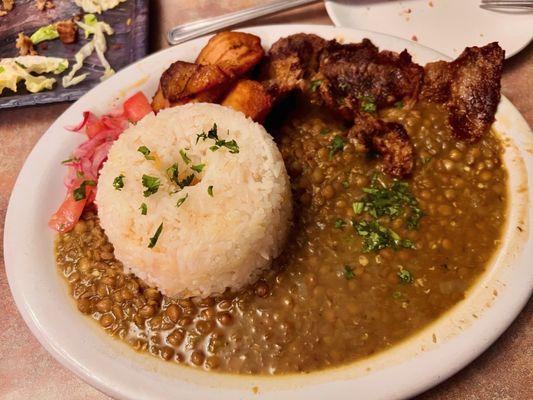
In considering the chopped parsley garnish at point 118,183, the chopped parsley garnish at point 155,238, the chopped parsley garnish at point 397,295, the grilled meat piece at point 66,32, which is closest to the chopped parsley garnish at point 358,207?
the chopped parsley garnish at point 397,295

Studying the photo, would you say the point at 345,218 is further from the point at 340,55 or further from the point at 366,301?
the point at 340,55

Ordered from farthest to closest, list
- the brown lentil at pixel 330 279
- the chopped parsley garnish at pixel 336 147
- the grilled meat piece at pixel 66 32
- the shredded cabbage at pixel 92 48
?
the grilled meat piece at pixel 66 32 < the shredded cabbage at pixel 92 48 < the chopped parsley garnish at pixel 336 147 < the brown lentil at pixel 330 279

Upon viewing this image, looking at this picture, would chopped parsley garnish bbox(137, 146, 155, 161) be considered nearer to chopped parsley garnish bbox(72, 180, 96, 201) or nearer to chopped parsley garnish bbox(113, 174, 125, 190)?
chopped parsley garnish bbox(113, 174, 125, 190)

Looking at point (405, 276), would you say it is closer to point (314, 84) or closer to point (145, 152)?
point (314, 84)

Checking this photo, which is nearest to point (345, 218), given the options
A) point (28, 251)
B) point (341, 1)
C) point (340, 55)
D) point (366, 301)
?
point (366, 301)

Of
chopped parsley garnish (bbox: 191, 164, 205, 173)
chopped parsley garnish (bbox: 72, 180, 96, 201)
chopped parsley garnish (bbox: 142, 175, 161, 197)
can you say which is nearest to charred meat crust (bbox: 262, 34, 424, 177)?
chopped parsley garnish (bbox: 191, 164, 205, 173)

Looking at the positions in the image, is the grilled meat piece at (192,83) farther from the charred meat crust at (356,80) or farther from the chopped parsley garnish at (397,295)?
the chopped parsley garnish at (397,295)
